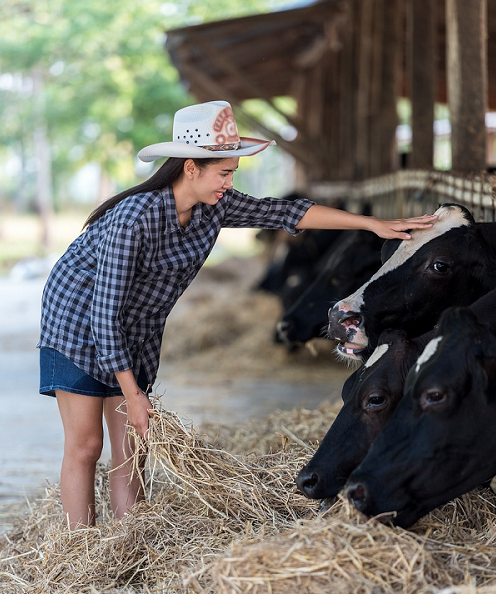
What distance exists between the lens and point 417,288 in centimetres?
383

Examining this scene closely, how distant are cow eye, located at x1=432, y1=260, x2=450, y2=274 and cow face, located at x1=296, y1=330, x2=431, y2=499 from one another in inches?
24.2

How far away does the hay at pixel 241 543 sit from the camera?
98.2 inches

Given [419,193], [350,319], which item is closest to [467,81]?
[419,193]

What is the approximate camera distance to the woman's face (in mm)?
3445

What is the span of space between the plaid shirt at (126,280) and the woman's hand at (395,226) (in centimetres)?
56

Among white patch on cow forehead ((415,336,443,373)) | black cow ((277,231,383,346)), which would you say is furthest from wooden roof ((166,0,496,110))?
white patch on cow forehead ((415,336,443,373))

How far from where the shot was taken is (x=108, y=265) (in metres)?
3.35

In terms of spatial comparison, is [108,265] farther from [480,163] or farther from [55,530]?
[480,163]

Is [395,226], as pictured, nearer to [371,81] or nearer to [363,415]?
[363,415]

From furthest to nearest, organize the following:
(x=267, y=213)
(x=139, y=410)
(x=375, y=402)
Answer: (x=267, y=213) → (x=139, y=410) → (x=375, y=402)

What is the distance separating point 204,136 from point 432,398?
4.43 feet

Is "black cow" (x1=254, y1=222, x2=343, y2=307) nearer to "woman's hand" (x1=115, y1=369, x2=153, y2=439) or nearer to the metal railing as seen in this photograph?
the metal railing

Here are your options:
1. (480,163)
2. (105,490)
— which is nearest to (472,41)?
(480,163)

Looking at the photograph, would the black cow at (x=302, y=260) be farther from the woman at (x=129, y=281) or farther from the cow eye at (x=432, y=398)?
the cow eye at (x=432, y=398)
